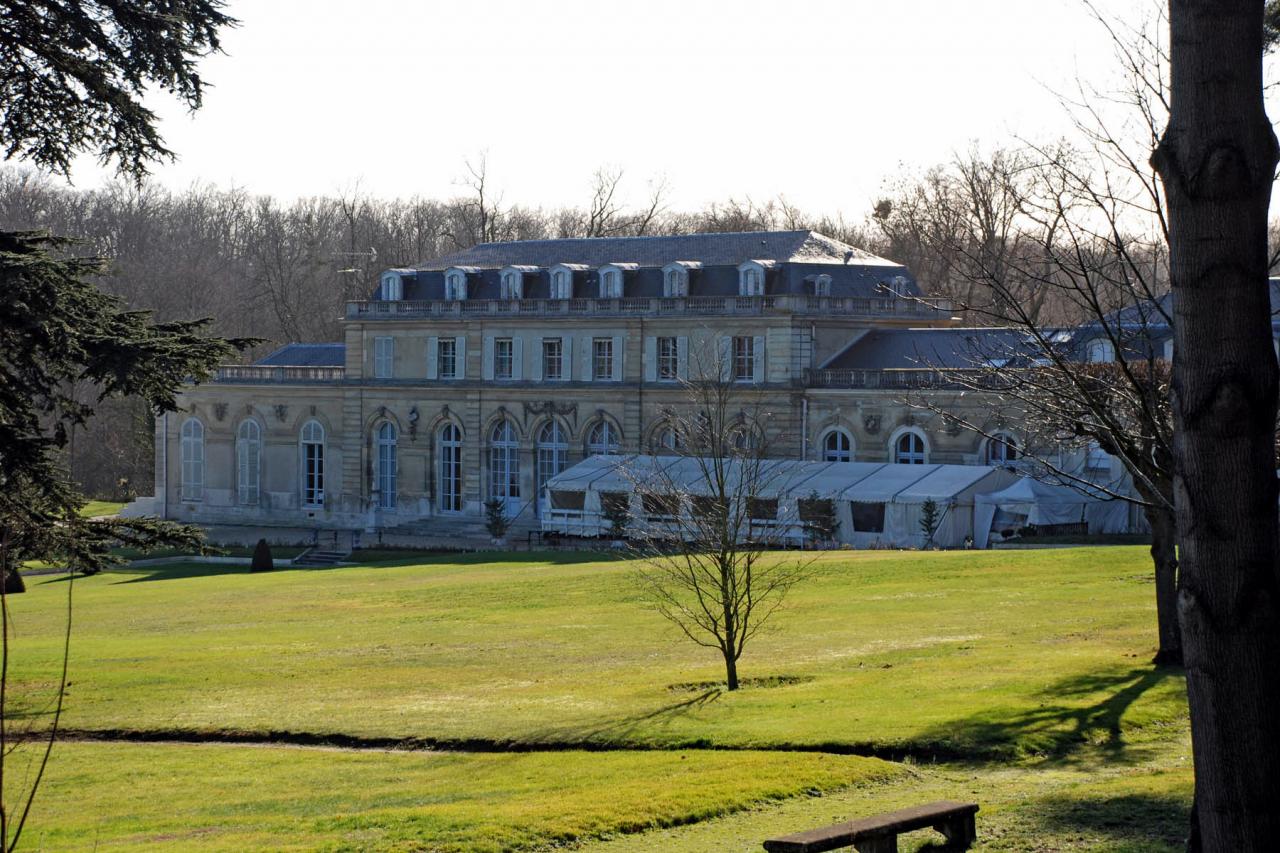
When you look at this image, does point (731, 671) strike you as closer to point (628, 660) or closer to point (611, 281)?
point (628, 660)

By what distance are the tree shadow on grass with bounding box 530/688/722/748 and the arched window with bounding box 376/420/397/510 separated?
3732 cm

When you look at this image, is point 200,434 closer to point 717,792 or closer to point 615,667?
point 615,667

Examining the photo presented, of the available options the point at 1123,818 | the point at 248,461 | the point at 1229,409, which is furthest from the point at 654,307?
the point at 1229,409

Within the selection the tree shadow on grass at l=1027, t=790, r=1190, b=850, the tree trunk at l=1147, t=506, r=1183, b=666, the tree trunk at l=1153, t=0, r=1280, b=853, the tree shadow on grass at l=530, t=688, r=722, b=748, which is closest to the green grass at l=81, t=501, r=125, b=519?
the tree shadow on grass at l=530, t=688, r=722, b=748

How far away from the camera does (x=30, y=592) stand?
39000mm

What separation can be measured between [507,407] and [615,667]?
101 ft

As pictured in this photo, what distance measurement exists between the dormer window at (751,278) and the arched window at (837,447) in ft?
16.5

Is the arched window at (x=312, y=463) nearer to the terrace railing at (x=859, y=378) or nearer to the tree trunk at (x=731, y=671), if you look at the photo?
the terrace railing at (x=859, y=378)

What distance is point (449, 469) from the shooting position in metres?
52.7

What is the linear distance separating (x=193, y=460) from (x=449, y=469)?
36.6 ft

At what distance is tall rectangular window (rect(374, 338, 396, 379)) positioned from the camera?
54219 millimetres

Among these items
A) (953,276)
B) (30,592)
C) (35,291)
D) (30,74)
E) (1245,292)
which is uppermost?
(953,276)

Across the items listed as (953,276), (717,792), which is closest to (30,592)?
(717,792)

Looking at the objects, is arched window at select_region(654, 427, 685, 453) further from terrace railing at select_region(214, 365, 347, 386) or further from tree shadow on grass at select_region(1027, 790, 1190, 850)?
tree shadow on grass at select_region(1027, 790, 1190, 850)
